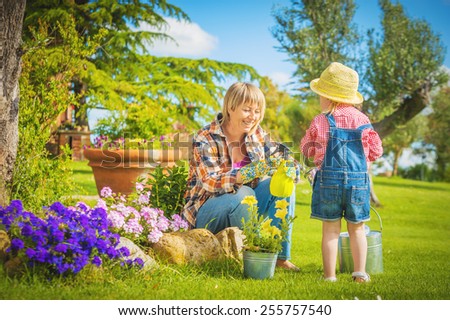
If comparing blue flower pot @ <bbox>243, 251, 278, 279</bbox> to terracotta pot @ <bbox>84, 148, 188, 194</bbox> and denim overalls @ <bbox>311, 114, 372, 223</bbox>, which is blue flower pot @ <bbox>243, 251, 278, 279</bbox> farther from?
terracotta pot @ <bbox>84, 148, 188, 194</bbox>

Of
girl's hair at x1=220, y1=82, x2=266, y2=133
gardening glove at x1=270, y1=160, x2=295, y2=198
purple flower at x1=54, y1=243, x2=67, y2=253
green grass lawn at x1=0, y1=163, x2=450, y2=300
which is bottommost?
green grass lawn at x1=0, y1=163, x2=450, y2=300

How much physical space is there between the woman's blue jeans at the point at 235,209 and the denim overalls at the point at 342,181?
19.2 inches

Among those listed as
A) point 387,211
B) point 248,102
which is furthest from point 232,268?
point 387,211

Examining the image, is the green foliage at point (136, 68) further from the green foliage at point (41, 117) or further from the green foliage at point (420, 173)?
the green foliage at point (420, 173)

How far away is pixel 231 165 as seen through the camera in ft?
14.0

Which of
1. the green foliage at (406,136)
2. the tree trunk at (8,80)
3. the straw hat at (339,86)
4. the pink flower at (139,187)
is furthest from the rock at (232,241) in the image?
the green foliage at (406,136)

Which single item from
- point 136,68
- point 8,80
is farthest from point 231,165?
point 136,68

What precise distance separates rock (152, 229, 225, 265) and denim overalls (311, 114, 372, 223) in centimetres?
84

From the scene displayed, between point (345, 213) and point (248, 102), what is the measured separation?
1.12 m

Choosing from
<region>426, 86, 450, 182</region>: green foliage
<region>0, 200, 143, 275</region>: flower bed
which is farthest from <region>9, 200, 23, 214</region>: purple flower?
<region>426, 86, 450, 182</region>: green foliage

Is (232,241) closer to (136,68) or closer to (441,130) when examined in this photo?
(136,68)

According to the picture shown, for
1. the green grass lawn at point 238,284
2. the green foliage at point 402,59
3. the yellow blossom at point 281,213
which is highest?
the green foliage at point 402,59

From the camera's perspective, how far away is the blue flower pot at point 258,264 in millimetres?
3775

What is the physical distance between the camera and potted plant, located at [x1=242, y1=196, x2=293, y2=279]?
379 cm
